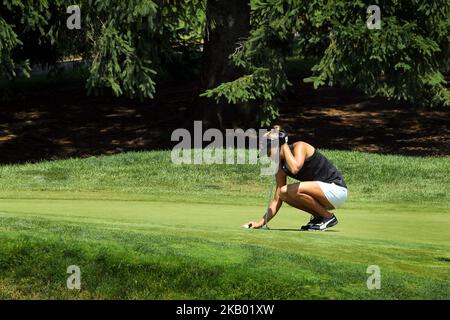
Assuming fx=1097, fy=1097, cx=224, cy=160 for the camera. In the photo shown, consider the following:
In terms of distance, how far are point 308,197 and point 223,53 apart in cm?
1436

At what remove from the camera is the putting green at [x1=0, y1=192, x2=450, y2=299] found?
923 cm

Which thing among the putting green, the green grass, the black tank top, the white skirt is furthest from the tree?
the putting green

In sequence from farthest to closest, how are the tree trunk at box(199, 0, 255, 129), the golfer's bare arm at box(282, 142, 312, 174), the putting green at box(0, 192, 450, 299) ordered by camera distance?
the tree trunk at box(199, 0, 255, 129) → the golfer's bare arm at box(282, 142, 312, 174) → the putting green at box(0, 192, 450, 299)

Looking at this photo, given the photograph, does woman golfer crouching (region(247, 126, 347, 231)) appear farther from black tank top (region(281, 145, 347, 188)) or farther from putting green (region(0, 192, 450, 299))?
putting green (region(0, 192, 450, 299))

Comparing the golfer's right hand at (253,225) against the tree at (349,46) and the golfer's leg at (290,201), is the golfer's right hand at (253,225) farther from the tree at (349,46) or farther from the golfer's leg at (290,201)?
the tree at (349,46)

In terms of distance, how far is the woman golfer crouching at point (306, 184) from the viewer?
40.4 feet

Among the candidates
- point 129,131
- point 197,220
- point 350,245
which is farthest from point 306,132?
point 350,245

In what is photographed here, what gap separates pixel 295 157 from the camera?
488 inches

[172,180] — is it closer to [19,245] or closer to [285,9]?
[285,9]

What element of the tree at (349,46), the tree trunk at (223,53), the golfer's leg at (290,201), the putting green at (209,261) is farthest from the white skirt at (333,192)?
the tree trunk at (223,53)

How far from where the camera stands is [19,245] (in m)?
10.1

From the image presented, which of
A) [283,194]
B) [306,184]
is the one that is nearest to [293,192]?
[283,194]

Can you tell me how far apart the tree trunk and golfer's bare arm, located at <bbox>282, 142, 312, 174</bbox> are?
13148 millimetres
